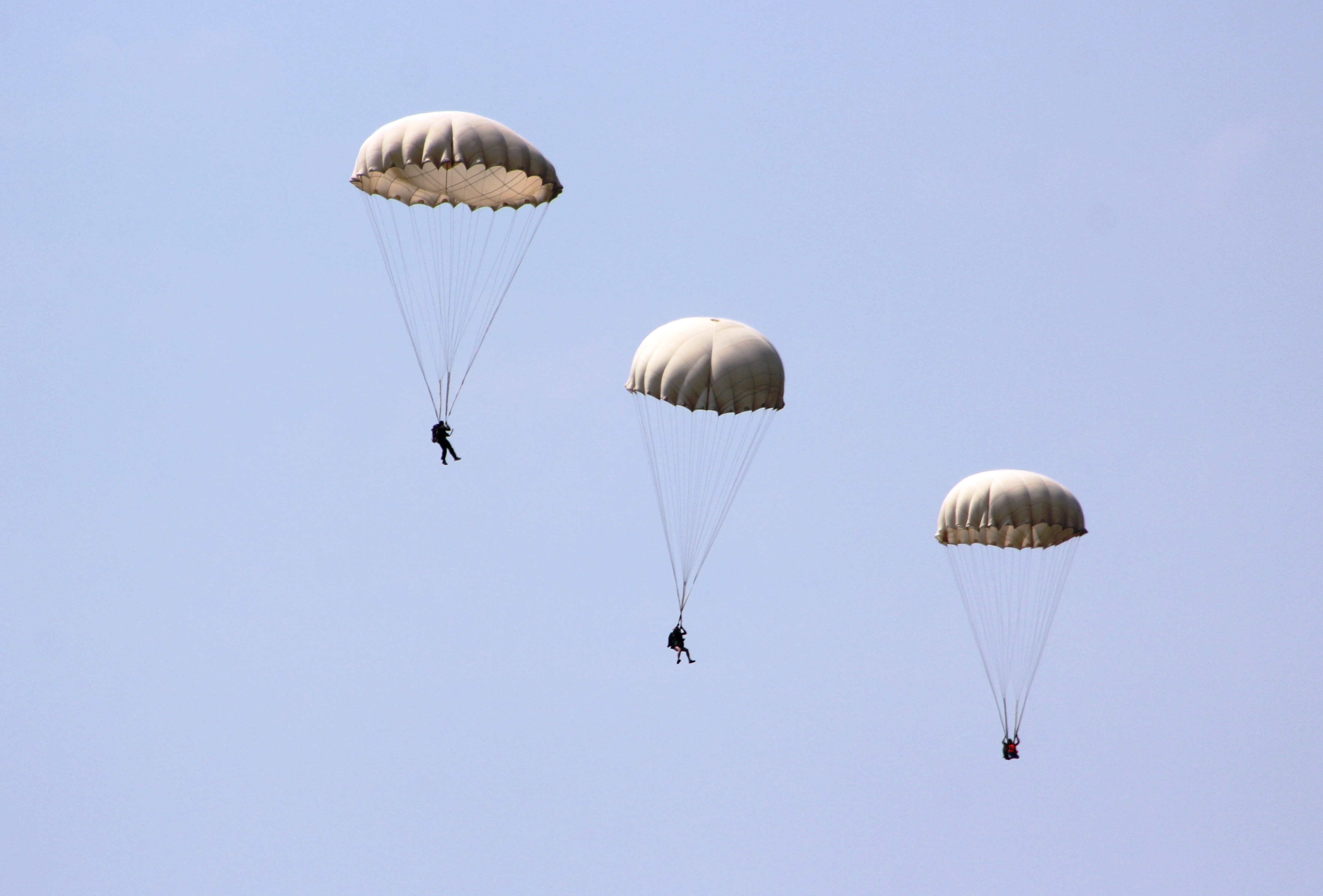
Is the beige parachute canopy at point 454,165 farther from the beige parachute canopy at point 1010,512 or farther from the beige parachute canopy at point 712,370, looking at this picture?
the beige parachute canopy at point 1010,512

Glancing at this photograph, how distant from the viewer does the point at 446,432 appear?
43938 mm

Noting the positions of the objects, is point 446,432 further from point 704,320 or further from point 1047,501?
point 1047,501

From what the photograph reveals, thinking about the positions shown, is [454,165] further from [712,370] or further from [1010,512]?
[1010,512]

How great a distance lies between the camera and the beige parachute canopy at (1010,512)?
48688 millimetres

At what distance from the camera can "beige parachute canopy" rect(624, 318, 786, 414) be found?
1734 inches

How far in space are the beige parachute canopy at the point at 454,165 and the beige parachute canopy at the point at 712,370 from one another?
4.38 meters

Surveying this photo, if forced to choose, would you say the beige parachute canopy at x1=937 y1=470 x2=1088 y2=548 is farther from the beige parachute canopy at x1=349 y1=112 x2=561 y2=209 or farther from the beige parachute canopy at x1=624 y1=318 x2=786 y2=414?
the beige parachute canopy at x1=349 y1=112 x2=561 y2=209

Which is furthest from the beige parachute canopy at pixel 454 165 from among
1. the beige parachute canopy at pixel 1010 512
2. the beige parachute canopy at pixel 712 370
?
the beige parachute canopy at pixel 1010 512

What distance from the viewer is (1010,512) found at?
1914 inches

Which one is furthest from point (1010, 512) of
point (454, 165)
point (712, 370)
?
point (454, 165)

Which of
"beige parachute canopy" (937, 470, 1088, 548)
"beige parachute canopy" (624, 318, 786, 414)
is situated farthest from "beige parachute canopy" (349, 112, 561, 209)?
"beige parachute canopy" (937, 470, 1088, 548)

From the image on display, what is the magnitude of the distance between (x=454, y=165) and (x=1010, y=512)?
16.4m

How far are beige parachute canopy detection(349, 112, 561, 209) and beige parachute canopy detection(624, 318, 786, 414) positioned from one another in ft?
14.4

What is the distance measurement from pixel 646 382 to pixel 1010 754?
13634 millimetres
